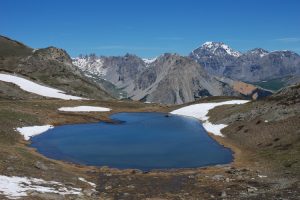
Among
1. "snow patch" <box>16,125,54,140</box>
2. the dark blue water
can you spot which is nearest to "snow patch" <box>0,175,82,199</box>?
the dark blue water

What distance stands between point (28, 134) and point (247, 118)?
1527 inches

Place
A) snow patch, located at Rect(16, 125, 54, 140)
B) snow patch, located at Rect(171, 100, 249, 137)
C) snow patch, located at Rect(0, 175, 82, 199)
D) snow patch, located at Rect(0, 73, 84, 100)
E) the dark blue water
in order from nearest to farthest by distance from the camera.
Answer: snow patch, located at Rect(0, 175, 82, 199), the dark blue water, snow patch, located at Rect(16, 125, 54, 140), snow patch, located at Rect(171, 100, 249, 137), snow patch, located at Rect(0, 73, 84, 100)

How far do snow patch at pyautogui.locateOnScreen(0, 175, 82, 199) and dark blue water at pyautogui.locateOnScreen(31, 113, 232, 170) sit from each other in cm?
1419

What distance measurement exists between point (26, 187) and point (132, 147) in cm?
3188

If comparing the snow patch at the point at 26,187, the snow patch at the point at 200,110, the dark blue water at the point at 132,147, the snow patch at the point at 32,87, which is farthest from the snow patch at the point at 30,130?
the snow patch at the point at 32,87

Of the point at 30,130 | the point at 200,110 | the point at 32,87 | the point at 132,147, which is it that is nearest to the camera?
the point at 132,147

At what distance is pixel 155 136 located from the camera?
7888 centimetres

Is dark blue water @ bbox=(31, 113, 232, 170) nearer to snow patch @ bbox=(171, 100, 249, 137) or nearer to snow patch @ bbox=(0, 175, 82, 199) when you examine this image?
snow patch @ bbox=(0, 175, 82, 199)

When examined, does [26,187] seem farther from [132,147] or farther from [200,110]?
[200,110]

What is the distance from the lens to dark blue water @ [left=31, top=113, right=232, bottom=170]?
52.5m

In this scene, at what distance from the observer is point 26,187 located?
32.9 m

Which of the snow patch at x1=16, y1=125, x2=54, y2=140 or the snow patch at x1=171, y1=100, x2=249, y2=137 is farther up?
the snow patch at x1=171, y1=100, x2=249, y2=137

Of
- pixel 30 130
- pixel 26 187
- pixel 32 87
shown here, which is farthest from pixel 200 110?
pixel 26 187

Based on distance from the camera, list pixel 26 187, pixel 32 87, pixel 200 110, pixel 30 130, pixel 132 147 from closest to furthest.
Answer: pixel 26 187 < pixel 132 147 < pixel 30 130 < pixel 200 110 < pixel 32 87
